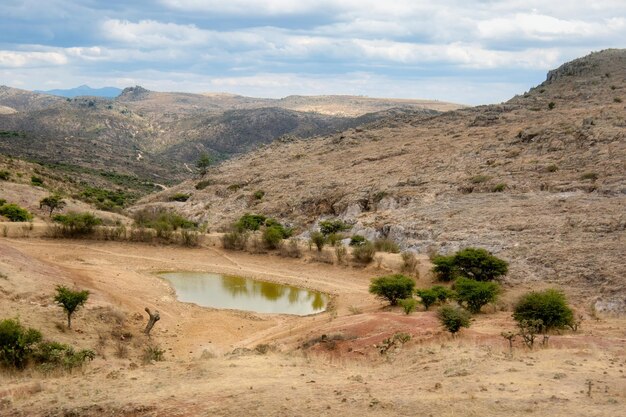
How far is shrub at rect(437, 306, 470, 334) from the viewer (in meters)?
15.1

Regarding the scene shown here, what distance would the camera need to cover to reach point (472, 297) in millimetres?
19328

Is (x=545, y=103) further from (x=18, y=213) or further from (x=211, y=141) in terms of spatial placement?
(x=211, y=141)

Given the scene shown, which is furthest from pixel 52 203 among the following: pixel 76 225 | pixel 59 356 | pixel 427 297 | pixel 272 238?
pixel 427 297

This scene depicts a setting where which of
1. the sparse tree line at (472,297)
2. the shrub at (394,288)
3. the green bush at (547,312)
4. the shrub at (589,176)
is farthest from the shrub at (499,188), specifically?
the green bush at (547,312)

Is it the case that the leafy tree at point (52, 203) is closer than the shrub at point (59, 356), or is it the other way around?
the shrub at point (59, 356)

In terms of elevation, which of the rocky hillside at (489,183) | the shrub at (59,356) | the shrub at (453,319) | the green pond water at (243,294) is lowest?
the green pond water at (243,294)

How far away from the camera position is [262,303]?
25.1 meters

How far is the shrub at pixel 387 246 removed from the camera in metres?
30.4

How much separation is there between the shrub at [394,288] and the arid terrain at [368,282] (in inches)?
47.2

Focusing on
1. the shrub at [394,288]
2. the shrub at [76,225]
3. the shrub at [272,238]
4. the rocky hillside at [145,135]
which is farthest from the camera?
the rocky hillside at [145,135]

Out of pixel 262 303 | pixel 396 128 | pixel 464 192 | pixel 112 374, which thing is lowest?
pixel 262 303

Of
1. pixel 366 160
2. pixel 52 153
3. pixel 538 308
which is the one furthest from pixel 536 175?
pixel 52 153

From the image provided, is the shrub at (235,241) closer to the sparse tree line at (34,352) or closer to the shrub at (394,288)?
the shrub at (394,288)

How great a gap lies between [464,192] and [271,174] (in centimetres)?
2402
